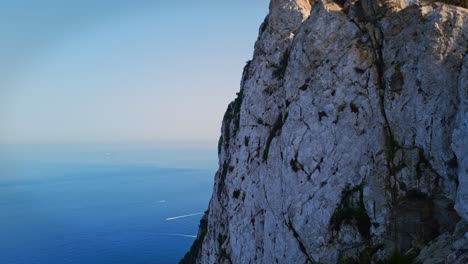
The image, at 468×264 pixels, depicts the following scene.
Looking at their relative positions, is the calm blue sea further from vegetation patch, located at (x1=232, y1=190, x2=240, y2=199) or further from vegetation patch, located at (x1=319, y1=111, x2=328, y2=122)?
vegetation patch, located at (x1=319, y1=111, x2=328, y2=122)

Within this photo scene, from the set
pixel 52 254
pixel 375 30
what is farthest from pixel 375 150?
pixel 52 254

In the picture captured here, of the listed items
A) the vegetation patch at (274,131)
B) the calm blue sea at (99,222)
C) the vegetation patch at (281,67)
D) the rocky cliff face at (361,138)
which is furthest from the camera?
the calm blue sea at (99,222)

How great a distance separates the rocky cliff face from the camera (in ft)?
44.5

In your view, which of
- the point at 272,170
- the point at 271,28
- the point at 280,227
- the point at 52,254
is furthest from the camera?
the point at 52,254

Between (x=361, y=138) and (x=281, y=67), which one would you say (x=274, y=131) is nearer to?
(x=281, y=67)

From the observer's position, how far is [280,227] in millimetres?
19938

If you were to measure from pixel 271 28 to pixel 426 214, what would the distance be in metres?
16.1

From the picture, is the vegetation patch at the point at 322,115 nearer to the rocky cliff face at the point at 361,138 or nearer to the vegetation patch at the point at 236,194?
the rocky cliff face at the point at 361,138

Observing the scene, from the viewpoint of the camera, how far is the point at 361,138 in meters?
16.5

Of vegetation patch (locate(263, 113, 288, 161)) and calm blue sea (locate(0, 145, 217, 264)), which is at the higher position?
vegetation patch (locate(263, 113, 288, 161))

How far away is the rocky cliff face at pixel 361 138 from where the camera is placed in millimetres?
13555

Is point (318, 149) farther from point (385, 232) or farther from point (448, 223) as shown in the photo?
point (448, 223)

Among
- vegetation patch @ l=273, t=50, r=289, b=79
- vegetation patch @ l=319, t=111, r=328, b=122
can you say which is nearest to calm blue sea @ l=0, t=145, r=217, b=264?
vegetation patch @ l=273, t=50, r=289, b=79

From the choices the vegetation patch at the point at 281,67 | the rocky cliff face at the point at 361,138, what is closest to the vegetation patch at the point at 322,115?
the rocky cliff face at the point at 361,138
